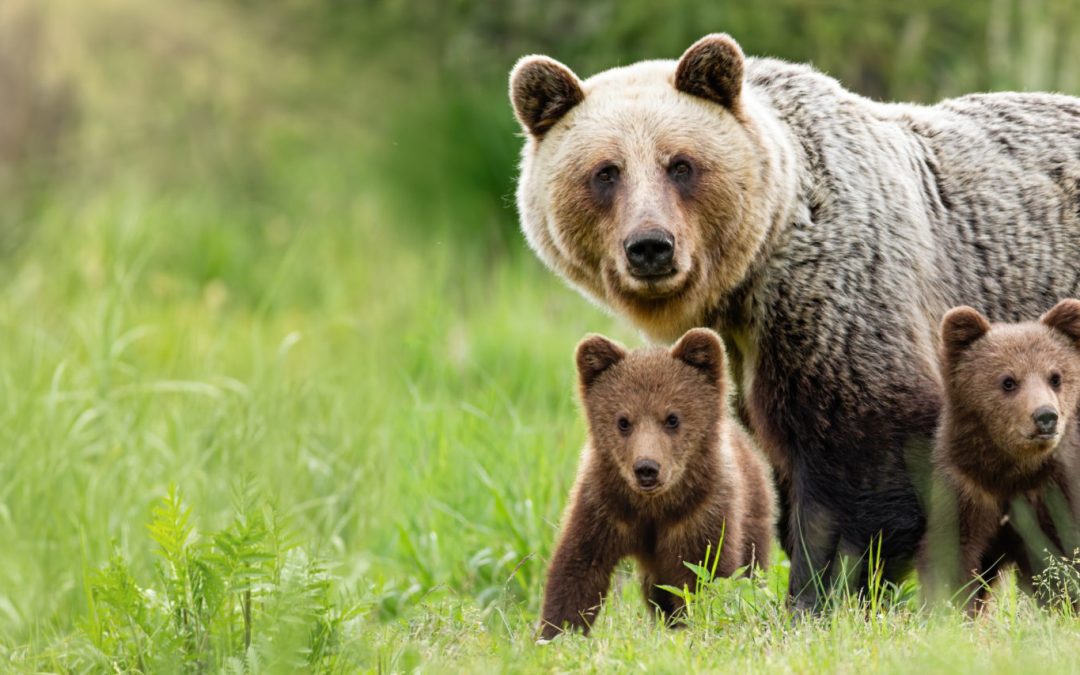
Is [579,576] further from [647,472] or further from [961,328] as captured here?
[961,328]

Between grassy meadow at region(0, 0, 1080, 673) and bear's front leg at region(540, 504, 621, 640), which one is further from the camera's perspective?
bear's front leg at region(540, 504, 621, 640)

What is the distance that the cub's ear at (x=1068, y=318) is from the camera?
5105 mm

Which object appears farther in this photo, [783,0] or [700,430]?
[783,0]

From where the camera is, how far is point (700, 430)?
5234 millimetres

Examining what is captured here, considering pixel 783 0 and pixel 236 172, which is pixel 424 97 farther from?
pixel 783 0

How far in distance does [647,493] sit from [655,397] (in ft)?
1.09

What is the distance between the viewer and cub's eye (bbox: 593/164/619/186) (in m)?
5.54

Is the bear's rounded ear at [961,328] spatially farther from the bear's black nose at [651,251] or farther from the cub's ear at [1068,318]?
the bear's black nose at [651,251]

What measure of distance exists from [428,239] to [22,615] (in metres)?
5.06

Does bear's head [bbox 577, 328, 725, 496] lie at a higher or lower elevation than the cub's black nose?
higher

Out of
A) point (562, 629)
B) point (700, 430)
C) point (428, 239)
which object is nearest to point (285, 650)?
point (562, 629)

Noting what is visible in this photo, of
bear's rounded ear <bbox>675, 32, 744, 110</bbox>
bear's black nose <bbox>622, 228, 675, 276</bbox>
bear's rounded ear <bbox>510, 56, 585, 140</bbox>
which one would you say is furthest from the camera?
bear's rounded ear <bbox>510, 56, 585, 140</bbox>

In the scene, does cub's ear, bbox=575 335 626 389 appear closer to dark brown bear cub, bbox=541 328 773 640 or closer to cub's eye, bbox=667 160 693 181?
dark brown bear cub, bbox=541 328 773 640

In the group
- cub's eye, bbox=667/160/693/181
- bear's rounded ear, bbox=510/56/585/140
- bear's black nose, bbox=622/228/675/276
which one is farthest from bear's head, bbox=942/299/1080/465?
bear's rounded ear, bbox=510/56/585/140
